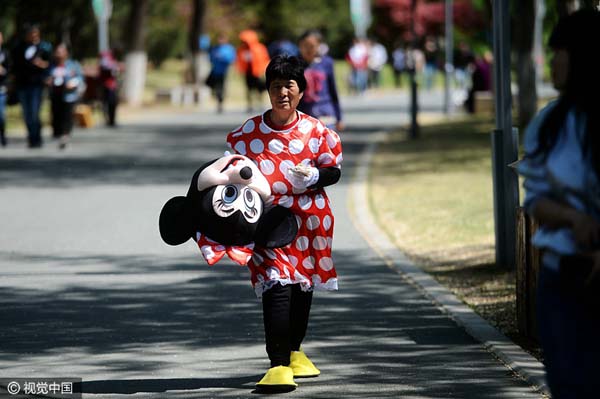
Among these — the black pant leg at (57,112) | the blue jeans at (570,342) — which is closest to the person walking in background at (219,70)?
the black pant leg at (57,112)

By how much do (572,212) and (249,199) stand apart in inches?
101

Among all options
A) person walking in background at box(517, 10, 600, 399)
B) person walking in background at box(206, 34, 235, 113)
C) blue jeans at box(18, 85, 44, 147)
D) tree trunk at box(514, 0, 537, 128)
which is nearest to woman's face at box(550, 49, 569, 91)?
person walking in background at box(517, 10, 600, 399)

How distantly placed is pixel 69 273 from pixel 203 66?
1267 inches

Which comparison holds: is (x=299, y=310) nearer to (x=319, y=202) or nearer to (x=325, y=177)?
(x=319, y=202)

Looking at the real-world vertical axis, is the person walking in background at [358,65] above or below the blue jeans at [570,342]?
below

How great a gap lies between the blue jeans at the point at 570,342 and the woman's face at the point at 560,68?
58cm

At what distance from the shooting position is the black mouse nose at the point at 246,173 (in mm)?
6840

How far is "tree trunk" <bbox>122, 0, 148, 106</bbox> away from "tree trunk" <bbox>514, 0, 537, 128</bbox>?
14.5m

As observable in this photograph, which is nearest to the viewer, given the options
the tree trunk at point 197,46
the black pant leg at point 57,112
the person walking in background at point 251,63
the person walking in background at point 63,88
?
the person walking in background at point 63,88

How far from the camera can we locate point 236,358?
25.5ft

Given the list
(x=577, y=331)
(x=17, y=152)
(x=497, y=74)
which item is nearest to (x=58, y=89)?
(x=17, y=152)

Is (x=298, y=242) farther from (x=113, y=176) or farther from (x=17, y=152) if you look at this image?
(x=17, y=152)

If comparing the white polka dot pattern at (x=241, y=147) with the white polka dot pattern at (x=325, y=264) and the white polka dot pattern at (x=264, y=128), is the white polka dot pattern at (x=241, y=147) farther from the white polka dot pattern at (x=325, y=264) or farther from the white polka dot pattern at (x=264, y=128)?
the white polka dot pattern at (x=325, y=264)

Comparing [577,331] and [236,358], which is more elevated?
[577,331]
